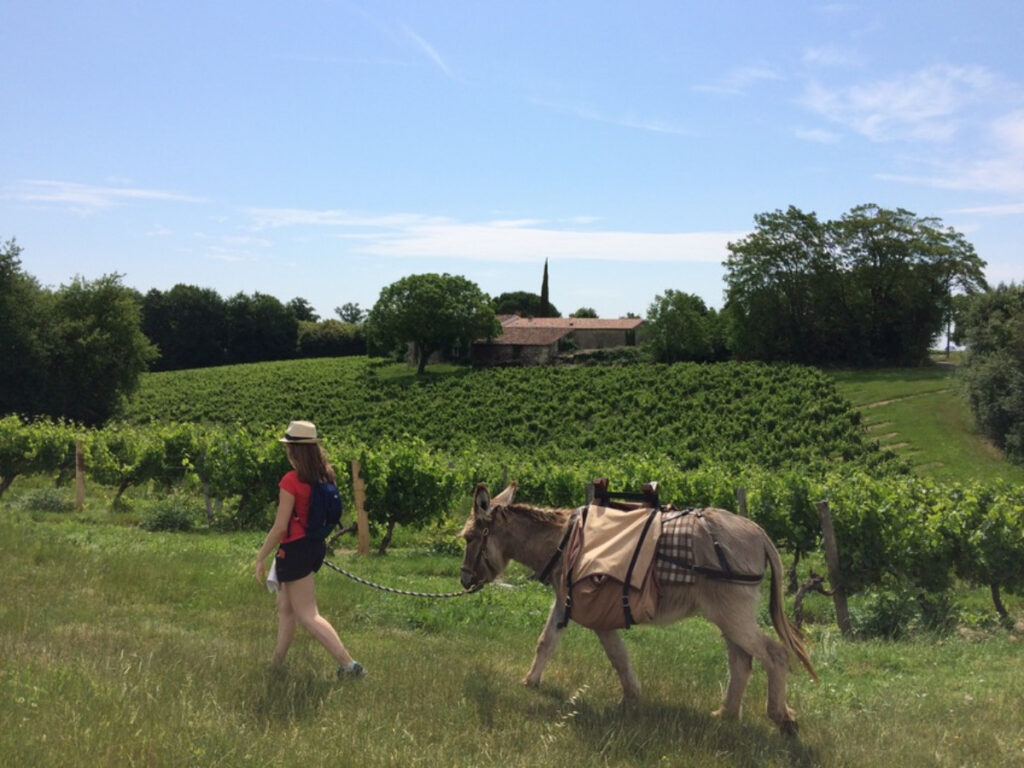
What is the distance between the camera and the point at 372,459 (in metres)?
16.7

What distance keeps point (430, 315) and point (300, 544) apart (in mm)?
64725

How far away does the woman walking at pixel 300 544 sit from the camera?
18.0ft

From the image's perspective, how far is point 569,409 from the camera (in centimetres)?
5350

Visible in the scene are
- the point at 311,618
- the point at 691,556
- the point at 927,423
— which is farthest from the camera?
the point at 927,423

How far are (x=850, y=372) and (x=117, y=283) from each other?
5151 centimetres

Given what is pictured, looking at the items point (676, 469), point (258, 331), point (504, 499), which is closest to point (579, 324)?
point (258, 331)

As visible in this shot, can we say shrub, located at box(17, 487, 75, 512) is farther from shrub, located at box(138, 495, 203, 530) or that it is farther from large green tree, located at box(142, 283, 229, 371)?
large green tree, located at box(142, 283, 229, 371)

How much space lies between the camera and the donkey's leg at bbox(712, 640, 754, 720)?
527 centimetres

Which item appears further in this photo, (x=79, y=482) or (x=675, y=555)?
(x=79, y=482)

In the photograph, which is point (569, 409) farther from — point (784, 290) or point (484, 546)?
point (484, 546)

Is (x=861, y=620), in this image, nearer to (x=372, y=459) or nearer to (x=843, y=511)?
(x=843, y=511)

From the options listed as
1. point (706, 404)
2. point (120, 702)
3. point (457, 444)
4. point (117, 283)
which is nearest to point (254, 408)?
point (117, 283)

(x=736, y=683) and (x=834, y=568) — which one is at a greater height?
(x=736, y=683)

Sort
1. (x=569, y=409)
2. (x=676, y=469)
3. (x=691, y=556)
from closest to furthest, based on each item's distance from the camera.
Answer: (x=691, y=556), (x=676, y=469), (x=569, y=409)
